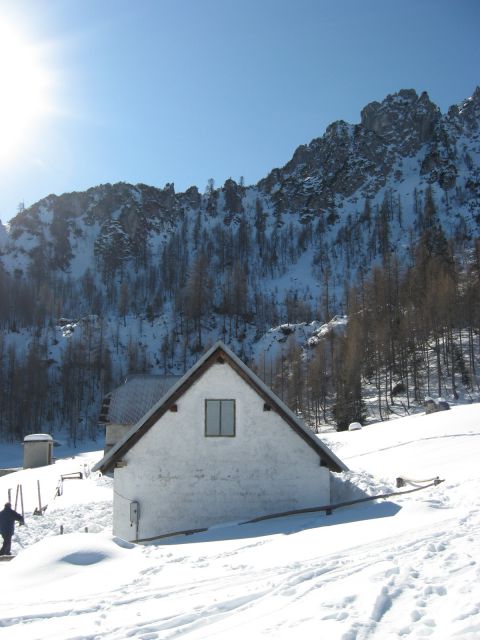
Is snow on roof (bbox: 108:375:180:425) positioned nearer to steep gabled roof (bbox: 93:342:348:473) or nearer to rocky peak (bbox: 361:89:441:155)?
steep gabled roof (bbox: 93:342:348:473)

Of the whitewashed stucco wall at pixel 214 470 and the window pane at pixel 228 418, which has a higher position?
the window pane at pixel 228 418

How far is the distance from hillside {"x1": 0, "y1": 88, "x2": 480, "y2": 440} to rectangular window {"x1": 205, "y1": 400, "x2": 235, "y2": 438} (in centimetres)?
3626

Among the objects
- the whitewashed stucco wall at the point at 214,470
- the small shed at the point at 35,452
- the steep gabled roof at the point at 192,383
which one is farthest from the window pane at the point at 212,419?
the small shed at the point at 35,452

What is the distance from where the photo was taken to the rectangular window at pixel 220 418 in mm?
16797

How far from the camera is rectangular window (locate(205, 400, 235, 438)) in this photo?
16797mm

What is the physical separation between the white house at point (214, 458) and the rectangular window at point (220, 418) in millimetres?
34

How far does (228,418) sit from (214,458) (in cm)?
139

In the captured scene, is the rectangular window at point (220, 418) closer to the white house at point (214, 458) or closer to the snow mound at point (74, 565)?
the white house at point (214, 458)

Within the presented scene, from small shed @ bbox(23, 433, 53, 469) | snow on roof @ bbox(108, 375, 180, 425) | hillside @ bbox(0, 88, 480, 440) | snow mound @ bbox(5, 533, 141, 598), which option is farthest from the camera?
hillside @ bbox(0, 88, 480, 440)

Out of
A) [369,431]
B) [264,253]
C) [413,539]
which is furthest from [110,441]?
[264,253]

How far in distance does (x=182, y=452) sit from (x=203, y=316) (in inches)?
3786

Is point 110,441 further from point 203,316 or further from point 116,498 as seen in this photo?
point 203,316

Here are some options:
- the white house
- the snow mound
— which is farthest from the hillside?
the snow mound

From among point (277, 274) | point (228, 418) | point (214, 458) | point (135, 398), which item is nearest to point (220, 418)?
point (228, 418)
